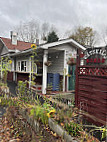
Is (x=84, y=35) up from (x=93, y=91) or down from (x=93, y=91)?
up

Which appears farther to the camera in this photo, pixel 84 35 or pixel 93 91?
pixel 84 35

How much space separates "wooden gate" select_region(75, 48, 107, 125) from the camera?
3328mm

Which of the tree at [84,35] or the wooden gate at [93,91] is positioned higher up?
the tree at [84,35]

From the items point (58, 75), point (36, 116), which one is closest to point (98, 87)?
point (36, 116)

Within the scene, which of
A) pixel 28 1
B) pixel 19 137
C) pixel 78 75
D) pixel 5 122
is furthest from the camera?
pixel 28 1

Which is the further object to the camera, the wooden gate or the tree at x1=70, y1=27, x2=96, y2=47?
the tree at x1=70, y1=27, x2=96, y2=47

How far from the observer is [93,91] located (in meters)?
3.64

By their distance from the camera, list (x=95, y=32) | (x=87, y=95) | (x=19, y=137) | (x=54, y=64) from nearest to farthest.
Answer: (x=19, y=137), (x=87, y=95), (x=54, y=64), (x=95, y=32)

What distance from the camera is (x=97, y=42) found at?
2977 cm

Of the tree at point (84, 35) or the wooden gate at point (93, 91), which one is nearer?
the wooden gate at point (93, 91)

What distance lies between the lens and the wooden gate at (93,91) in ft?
10.9

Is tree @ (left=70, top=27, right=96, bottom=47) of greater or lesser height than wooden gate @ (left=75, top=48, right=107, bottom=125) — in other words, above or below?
above

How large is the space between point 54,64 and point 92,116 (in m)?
5.52

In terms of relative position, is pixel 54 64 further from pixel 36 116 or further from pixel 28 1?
pixel 36 116
